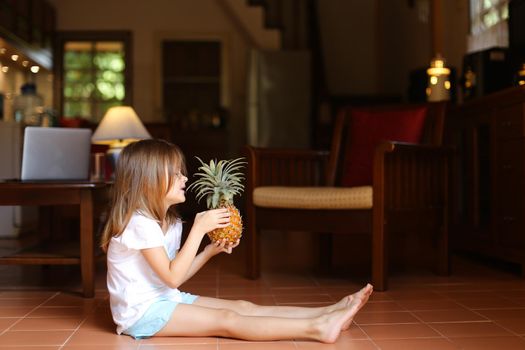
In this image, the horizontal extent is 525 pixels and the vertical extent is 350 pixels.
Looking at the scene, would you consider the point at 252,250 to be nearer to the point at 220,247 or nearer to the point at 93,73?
the point at 220,247

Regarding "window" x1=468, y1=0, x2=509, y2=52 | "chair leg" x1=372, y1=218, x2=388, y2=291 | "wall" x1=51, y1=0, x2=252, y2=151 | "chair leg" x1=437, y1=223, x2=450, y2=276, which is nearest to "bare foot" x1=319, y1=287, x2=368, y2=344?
"chair leg" x1=372, y1=218, x2=388, y2=291

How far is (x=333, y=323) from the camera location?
6.57 ft

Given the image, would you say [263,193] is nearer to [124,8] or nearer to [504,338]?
[504,338]

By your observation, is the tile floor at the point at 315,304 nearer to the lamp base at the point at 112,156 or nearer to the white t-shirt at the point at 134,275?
the white t-shirt at the point at 134,275

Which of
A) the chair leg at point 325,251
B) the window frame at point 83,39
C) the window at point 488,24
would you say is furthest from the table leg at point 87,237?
the window frame at point 83,39

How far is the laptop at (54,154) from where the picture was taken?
350cm

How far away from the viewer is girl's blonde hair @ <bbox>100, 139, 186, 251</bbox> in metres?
2.07

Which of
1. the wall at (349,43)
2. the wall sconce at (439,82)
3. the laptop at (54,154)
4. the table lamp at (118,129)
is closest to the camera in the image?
the laptop at (54,154)

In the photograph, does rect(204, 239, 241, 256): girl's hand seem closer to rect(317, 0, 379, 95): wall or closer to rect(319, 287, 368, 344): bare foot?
rect(319, 287, 368, 344): bare foot

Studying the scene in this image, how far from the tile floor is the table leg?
0.12 metres

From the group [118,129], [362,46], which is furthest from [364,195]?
[362,46]

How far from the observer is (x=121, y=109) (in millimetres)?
4551

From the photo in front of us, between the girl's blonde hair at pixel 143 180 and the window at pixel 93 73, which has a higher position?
the window at pixel 93 73

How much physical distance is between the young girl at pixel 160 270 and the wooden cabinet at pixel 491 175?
5.52 feet
